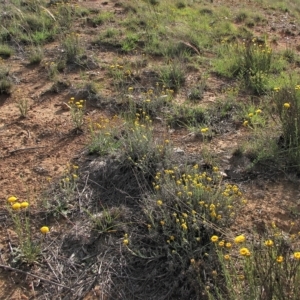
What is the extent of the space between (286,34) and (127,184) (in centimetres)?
470

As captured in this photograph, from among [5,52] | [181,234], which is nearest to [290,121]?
[181,234]

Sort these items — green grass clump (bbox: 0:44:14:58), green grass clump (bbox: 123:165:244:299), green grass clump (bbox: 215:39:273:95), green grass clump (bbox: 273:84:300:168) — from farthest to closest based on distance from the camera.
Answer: green grass clump (bbox: 0:44:14:58) < green grass clump (bbox: 215:39:273:95) < green grass clump (bbox: 273:84:300:168) < green grass clump (bbox: 123:165:244:299)

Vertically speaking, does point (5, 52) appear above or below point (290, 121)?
below

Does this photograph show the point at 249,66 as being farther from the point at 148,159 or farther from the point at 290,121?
the point at 148,159

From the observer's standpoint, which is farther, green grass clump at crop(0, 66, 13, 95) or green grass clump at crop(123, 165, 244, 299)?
green grass clump at crop(0, 66, 13, 95)

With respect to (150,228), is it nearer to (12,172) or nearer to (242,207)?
(242,207)

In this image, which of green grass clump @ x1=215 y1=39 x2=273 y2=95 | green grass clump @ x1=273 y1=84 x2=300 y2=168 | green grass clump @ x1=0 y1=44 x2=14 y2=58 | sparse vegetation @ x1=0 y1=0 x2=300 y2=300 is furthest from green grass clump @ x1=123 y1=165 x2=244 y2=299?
green grass clump @ x1=0 y1=44 x2=14 y2=58

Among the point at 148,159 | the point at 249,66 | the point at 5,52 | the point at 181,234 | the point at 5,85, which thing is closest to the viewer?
the point at 181,234

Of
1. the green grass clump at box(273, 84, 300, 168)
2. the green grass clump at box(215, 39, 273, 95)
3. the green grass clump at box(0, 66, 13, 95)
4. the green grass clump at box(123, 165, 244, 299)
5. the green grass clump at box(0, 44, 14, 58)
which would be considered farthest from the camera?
the green grass clump at box(0, 44, 14, 58)

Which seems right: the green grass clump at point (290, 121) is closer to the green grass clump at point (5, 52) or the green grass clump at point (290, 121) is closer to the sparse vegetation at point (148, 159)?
the sparse vegetation at point (148, 159)

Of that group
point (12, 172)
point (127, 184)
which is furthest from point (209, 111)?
point (12, 172)

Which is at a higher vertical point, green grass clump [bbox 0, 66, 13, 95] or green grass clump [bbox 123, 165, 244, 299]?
green grass clump [bbox 123, 165, 244, 299]

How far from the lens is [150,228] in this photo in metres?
3.06

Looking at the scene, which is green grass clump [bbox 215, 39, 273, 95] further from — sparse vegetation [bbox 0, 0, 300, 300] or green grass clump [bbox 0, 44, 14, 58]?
green grass clump [bbox 0, 44, 14, 58]
